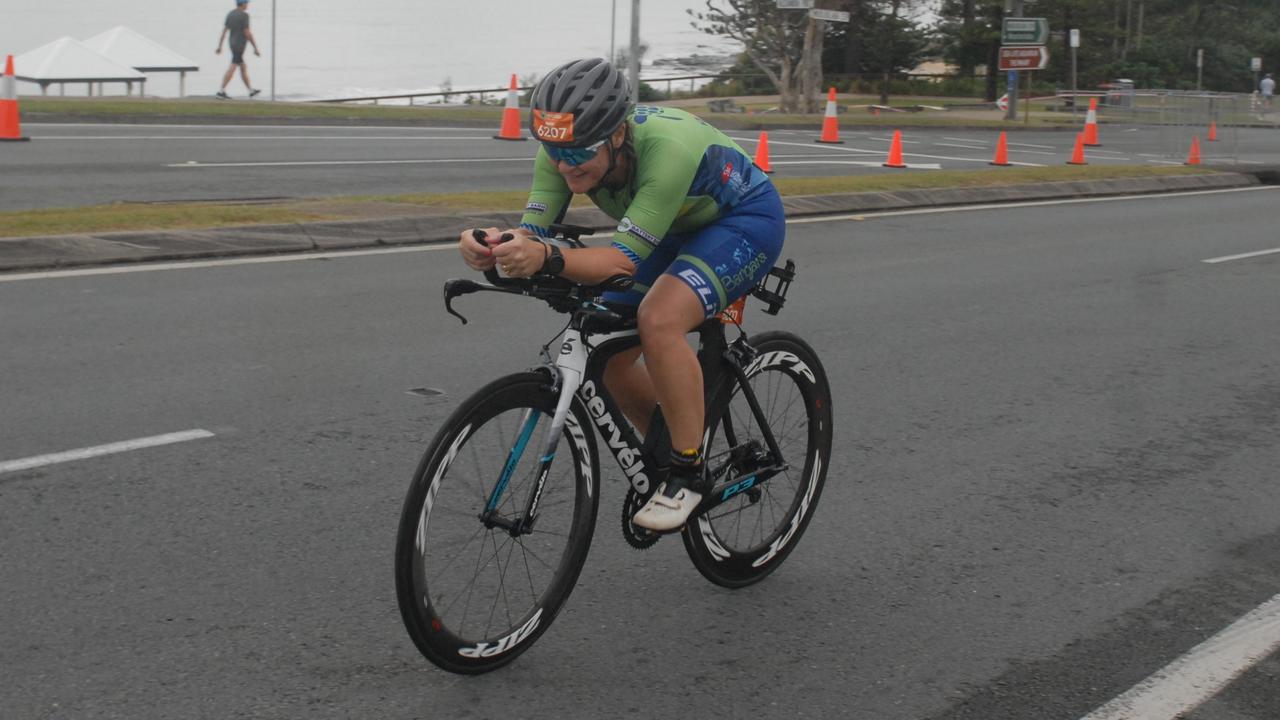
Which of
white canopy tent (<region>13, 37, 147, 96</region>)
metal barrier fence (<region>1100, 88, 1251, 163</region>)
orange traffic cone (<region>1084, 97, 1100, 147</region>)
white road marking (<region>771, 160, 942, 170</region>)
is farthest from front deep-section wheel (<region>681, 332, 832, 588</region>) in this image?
white canopy tent (<region>13, 37, 147, 96</region>)

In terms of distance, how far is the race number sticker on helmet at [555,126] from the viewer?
3842 millimetres

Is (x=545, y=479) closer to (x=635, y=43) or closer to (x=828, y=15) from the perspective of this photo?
(x=635, y=43)

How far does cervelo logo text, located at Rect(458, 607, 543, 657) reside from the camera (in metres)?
3.90

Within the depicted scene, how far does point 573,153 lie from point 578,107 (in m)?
0.15

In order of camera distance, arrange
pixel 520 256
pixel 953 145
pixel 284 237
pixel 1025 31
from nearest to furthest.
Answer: pixel 520 256 < pixel 284 237 < pixel 953 145 < pixel 1025 31

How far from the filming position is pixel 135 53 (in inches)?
1604

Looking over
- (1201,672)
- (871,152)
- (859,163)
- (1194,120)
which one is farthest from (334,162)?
(1194,120)

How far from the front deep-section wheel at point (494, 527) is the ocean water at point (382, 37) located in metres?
52.9

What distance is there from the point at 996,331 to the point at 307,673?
21.4 feet

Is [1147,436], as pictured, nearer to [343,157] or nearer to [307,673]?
[307,673]

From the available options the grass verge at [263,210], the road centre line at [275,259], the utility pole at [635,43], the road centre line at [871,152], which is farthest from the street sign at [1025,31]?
the road centre line at [275,259]

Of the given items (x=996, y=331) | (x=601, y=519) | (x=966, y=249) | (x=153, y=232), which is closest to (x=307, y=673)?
(x=601, y=519)

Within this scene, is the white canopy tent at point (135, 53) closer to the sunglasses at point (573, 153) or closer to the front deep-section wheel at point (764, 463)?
the front deep-section wheel at point (764, 463)

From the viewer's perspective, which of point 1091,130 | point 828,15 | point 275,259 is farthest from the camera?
point 828,15
